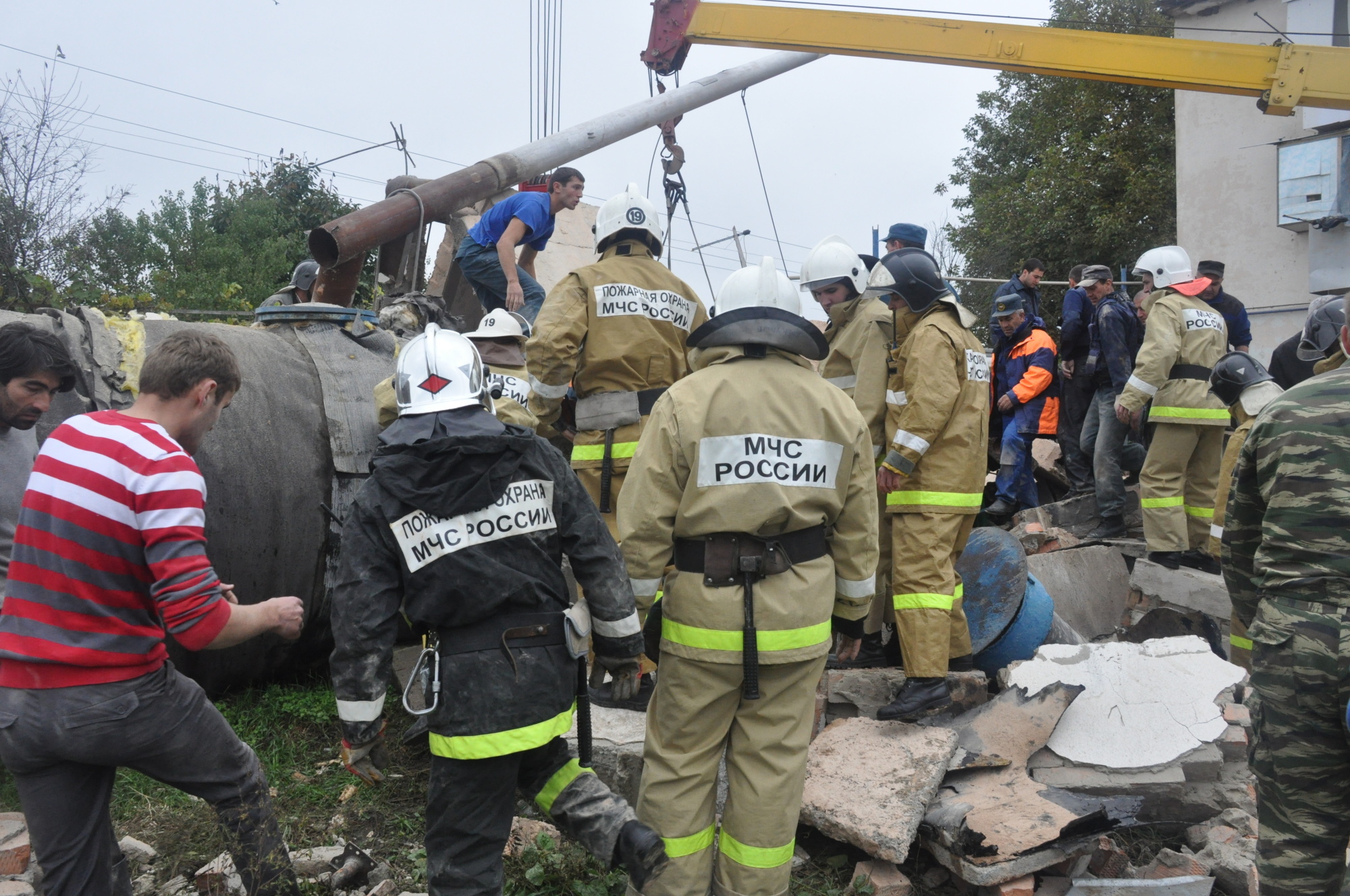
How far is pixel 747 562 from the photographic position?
2975 mm

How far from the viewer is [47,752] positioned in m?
2.56

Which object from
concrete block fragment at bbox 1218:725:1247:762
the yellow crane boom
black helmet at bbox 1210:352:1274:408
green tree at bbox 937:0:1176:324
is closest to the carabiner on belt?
concrete block fragment at bbox 1218:725:1247:762

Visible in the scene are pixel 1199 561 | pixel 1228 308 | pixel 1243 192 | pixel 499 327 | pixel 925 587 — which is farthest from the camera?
pixel 1243 192

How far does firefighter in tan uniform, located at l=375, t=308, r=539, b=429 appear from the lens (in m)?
4.96

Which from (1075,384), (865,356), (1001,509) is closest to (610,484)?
(865,356)

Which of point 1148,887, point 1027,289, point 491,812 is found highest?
point 1027,289

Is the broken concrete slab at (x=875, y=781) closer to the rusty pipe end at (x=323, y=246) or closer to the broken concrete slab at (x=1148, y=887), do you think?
the broken concrete slab at (x=1148, y=887)

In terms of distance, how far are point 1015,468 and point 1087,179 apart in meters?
12.1

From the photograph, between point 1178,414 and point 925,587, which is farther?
point 1178,414

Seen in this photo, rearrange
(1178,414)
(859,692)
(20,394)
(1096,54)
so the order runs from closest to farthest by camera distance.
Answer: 1. (20,394)
2. (859,692)
3. (1178,414)
4. (1096,54)

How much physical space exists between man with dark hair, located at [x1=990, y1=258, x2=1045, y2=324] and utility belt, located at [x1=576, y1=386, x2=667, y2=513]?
4132mm

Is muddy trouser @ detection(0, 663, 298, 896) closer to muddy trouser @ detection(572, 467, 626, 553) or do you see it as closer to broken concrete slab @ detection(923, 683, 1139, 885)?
muddy trouser @ detection(572, 467, 626, 553)

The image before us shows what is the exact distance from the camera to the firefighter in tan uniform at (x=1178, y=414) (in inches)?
241

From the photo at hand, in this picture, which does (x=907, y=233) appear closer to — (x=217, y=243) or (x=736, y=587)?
(x=736, y=587)
